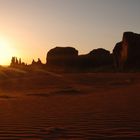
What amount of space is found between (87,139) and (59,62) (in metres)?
70.7

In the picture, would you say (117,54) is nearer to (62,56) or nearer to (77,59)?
(77,59)

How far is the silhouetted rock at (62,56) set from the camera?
75694 mm

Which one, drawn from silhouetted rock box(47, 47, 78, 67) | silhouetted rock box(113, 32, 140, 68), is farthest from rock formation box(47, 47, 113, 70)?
silhouetted rock box(113, 32, 140, 68)

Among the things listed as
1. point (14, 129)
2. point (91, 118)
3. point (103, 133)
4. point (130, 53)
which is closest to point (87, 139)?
point (103, 133)

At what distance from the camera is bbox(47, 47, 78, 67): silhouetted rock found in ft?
248

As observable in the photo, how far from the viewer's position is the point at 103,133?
629cm

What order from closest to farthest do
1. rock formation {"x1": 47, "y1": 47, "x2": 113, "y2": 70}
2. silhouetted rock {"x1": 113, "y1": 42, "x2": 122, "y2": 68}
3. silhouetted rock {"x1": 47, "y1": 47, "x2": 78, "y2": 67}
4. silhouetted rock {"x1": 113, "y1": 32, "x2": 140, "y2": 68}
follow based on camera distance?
silhouetted rock {"x1": 113, "y1": 32, "x2": 140, "y2": 68}
silhouetted rock {"x1": 113, "y1": 42, "x2": 122, "y2": 68}
rock formation {"x1": 47, "y1": 47, "x2": 113, "y2": 70}
silhouetted rock {"x1": 47, "y1": 47, "x2": 78, "y2": 67}

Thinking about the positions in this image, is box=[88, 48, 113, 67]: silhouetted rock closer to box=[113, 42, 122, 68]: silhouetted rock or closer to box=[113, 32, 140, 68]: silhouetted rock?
box=[113, 42, 122, 68]: silhouetted rock

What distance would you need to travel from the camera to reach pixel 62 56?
78250mm

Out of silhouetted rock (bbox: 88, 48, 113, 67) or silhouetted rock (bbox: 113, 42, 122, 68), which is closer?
silhouetted rock (bbox: 113, 42, 122, 68)

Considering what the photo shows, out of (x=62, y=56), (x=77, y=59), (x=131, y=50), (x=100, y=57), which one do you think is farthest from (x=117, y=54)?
(x=62, y=56)

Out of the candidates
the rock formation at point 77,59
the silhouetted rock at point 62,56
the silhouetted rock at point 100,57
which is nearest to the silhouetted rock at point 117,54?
the rock formation at point 77,59

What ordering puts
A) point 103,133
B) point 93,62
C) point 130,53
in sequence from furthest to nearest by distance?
point 93,62, point 130,53, point 103,133

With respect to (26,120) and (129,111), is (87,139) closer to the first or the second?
(26,120)
